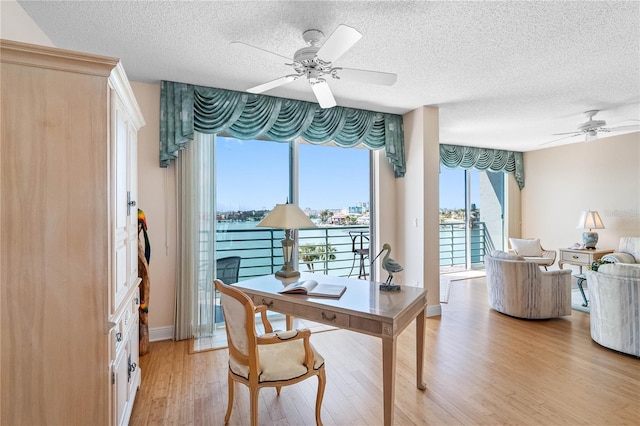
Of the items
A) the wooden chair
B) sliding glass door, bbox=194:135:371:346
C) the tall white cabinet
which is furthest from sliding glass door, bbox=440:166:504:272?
the tall white cabinet

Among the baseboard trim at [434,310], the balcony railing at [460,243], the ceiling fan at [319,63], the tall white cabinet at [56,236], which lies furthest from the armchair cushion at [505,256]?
the tall white cabinet at [56,236]

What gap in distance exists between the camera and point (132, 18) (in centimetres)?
200

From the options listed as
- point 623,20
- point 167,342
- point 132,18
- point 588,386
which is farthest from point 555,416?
point 132,18

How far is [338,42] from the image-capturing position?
1724 millimetres

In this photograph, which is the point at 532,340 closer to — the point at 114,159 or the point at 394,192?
the point at 394,192

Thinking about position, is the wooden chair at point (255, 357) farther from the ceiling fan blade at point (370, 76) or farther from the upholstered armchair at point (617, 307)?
the upholstered armchair at point (617, 307)

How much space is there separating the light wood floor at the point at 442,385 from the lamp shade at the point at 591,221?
2.51 metres

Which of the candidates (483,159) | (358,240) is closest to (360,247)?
(358,240)

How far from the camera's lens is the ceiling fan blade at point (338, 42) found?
1610 mm

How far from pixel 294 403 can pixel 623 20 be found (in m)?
3.24

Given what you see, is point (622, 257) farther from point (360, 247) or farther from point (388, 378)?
point (388, 378)

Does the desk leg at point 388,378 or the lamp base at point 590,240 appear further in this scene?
the lamp base at point 590,240

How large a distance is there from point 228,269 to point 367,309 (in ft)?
7.00

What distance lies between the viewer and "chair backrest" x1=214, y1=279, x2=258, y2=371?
161 cm
